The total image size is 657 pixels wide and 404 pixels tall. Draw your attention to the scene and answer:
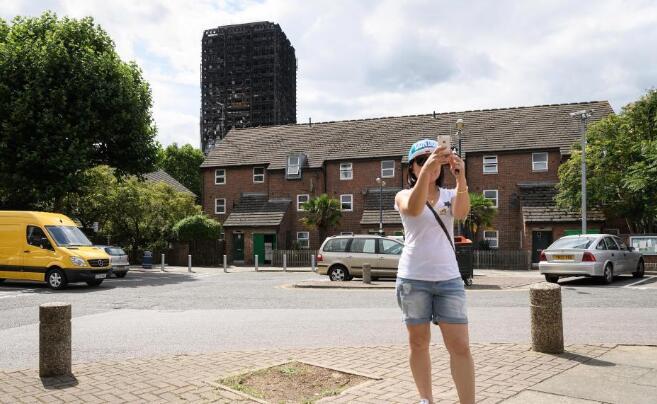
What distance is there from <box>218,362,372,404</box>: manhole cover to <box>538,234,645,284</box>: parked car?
12.4m

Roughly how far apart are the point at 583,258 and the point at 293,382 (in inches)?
530

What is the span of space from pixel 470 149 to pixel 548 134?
4986mm

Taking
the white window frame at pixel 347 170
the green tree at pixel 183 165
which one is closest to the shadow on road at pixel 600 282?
the white window frame at pixel 347 170

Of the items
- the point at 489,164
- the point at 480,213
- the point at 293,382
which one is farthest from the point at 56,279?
the point at 489,164

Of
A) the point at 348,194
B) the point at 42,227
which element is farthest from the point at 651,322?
the point at 348,194

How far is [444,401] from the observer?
437cm

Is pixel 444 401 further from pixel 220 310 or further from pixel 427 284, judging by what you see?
pixel 220 310

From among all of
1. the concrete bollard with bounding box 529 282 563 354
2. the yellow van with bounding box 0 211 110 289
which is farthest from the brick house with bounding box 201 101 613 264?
the concrete bollard with bounding box 529 282 563 354

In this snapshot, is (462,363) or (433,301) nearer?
(462,363)

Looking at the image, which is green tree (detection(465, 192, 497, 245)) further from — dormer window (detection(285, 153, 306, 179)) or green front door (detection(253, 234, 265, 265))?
green front door (detection(253, 234, 265, 265))

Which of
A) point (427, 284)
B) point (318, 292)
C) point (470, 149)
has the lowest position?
point (318, 292)

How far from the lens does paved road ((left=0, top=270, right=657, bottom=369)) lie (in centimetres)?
734

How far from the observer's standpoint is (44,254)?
16.9m

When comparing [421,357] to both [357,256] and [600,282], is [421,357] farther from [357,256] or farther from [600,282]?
[600,282]
